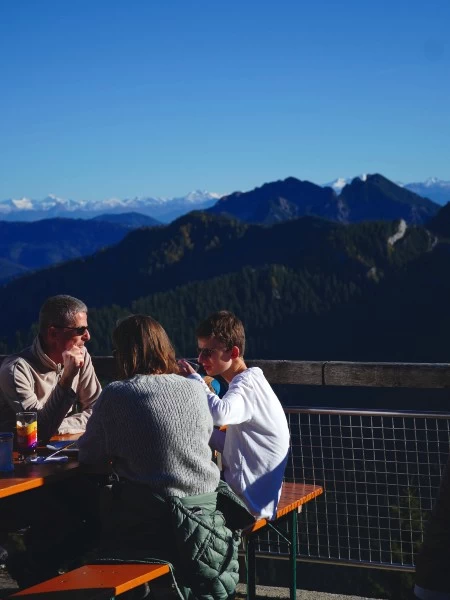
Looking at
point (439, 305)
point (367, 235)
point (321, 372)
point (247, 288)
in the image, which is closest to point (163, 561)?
point (321, 372)

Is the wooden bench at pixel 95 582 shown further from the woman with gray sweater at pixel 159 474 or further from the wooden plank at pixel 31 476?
the wooden plank at pixel 31 476

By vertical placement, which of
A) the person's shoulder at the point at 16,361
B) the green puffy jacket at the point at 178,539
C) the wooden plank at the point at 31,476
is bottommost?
the green puffy jacket at the point at 178,539

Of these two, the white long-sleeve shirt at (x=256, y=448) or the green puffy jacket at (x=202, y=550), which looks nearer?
the green puffy jacket at (x=202, y=550)

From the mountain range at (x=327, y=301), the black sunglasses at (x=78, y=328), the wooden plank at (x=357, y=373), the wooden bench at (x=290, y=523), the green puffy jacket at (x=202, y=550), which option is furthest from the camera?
the mountain range at (x=327, y=301)

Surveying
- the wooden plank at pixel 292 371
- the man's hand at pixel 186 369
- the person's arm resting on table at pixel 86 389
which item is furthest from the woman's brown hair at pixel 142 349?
the wooden plank at pixel 292 371

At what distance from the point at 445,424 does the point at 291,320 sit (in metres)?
116

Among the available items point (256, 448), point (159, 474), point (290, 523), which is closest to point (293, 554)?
point (290, 523)

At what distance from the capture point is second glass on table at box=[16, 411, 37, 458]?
414 centimetres

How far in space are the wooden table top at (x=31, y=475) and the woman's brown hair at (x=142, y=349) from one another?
458 millimetres

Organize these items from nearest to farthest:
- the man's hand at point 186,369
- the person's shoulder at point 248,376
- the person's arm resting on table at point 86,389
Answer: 1. the man's hand at point 186,369
2. the person's shoulder at point 248,376
3. the person's arm resting on table at point 86,389

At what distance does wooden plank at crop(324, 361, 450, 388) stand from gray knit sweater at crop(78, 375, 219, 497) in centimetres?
159

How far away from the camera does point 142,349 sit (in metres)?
3.73

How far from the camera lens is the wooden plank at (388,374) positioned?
4.92m

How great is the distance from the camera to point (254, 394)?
13.8 ft
